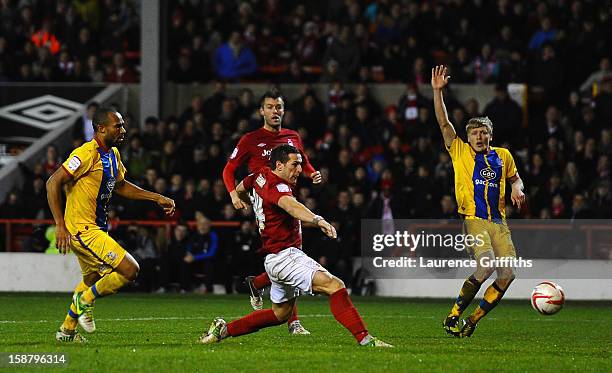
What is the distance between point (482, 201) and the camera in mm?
12461

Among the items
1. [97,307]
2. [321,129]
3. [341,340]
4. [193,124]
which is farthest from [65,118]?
[341,340]

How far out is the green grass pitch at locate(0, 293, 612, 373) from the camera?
30.5ft

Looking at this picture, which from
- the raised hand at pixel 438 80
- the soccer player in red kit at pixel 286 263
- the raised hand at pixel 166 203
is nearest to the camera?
the soccer player in red kit at pixel 286 263

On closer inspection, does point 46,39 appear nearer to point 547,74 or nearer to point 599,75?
point 547,74

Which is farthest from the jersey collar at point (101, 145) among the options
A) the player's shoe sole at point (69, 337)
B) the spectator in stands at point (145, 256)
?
the spectator in stands at point (145, 256)

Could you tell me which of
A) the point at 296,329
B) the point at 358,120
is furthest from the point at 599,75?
the point at 296,329

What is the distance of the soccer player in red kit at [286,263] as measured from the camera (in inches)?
395

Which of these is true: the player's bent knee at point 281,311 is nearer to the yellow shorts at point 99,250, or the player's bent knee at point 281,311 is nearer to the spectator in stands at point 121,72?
the yellow shorts at point 99,250

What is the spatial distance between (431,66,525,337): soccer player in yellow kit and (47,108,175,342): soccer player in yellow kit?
10.6ft

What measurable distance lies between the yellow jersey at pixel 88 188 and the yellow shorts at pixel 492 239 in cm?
365

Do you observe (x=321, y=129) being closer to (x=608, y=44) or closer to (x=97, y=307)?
(x=608, y=44)

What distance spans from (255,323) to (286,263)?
2.18 ft

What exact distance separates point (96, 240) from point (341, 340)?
7.84 ft

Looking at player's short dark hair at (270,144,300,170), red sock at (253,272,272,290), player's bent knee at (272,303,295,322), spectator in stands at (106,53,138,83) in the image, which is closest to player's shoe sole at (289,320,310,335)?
red sock at (253,272,272,290)
